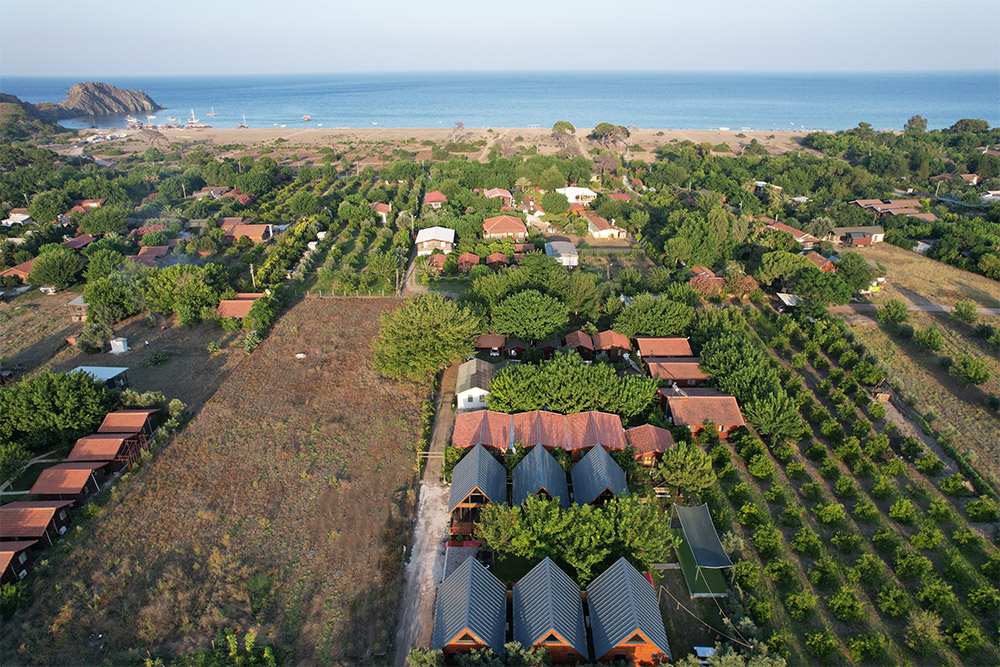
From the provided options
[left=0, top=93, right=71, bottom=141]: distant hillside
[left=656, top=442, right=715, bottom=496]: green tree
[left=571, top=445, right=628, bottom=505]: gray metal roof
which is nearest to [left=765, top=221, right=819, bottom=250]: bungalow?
[left=656, top=442, right=715, bottom=496]: green tree

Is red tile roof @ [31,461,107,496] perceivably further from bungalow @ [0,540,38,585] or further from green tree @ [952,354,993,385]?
green tree @ [952,354,993,385]

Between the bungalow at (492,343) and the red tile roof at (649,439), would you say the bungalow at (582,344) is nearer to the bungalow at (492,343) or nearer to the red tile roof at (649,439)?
the bungalow at (492,343)

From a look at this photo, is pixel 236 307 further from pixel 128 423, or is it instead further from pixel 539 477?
pixel 539 477

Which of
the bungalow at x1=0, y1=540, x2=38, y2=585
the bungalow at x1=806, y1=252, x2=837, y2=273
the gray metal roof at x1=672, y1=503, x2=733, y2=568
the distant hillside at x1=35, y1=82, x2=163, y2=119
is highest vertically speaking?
the distant hillside at x1=35, y1=82, x2=163, y2=119

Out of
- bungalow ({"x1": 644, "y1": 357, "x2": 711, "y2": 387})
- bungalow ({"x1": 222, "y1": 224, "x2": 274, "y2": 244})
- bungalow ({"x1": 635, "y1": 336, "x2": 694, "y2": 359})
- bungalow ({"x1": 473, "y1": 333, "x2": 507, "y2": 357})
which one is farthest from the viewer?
bungalow ({"x1": 222, "y1": 224, "x2": 274, "y2": 244})

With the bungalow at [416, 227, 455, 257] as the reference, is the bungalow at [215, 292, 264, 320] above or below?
below

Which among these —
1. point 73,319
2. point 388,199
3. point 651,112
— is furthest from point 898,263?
point 651,112
